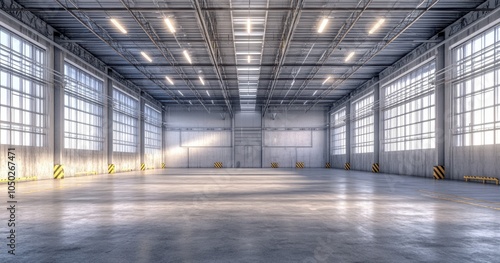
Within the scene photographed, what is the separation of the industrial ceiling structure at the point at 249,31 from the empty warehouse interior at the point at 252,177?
0.18 m

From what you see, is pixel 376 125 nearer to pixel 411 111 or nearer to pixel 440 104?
pixel 411 111

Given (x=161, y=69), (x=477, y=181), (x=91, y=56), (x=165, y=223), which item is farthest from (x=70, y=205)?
(x=161, y=69)

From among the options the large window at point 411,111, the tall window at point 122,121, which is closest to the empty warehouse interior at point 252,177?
the large window at point 411,111

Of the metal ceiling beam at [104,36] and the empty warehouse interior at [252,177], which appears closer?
the empty warehouse interior at [252,177]

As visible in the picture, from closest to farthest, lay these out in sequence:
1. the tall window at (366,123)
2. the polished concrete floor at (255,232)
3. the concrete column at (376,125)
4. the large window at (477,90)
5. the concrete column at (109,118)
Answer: the polished concrete floor at (255,232), the large window at (477,90), the concrete column at (109,118), the concrete column at (376,125), the tall window at (366,123)

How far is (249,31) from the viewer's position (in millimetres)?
28672

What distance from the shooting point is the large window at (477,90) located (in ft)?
78.8

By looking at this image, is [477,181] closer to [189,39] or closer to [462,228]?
[462,228]

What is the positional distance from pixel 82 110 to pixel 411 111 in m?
28.2

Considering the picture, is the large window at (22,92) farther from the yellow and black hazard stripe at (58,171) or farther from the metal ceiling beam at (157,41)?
the metal ceiling beam at (157,41)

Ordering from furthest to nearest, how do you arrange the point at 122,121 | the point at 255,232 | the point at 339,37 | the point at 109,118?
the point at 122,121
the point at 109,118
the point at 339,37
the point at 255,232

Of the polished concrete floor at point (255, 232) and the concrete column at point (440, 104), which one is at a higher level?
the concrete column at point (440, 104)

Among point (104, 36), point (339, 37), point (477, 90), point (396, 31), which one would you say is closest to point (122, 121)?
point (104, 36)

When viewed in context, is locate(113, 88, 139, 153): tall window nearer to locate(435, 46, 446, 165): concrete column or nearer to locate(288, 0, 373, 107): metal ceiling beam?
locate(288, 0, 373, 107): metal ceiling beam
